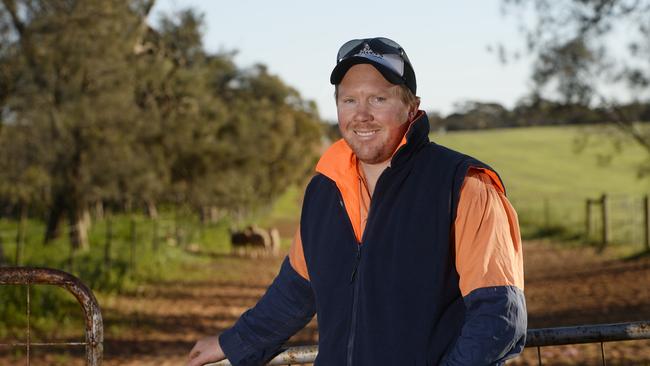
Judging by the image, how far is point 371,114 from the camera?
250cm

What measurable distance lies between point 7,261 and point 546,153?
58.1m

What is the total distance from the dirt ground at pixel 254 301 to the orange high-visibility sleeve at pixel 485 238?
565 centimetres

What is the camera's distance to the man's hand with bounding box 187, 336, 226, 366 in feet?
9.47

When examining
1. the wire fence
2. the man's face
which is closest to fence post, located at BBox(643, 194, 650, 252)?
the wire fence

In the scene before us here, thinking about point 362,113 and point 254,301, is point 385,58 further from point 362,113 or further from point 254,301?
point 254,301

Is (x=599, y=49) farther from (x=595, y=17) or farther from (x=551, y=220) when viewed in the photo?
(x=551, y=220)

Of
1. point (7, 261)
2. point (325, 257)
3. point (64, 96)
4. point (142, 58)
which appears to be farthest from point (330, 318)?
point (142, 58)

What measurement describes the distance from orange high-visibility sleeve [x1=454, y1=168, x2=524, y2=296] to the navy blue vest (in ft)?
0.12

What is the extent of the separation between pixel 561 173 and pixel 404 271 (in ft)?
188

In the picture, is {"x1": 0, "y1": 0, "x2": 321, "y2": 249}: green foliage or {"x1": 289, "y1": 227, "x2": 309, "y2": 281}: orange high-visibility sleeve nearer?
{"x1": 289, "y1": 227, "x2": 309, "y2": 281}: orange high-visibility sleeve

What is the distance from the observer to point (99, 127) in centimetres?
1870

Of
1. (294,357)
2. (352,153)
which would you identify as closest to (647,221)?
(294,357)

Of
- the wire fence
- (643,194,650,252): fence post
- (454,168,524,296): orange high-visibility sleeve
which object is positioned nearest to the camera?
(454,168,524,296): orange high-visibility sleeve

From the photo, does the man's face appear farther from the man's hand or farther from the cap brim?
the man's hand
